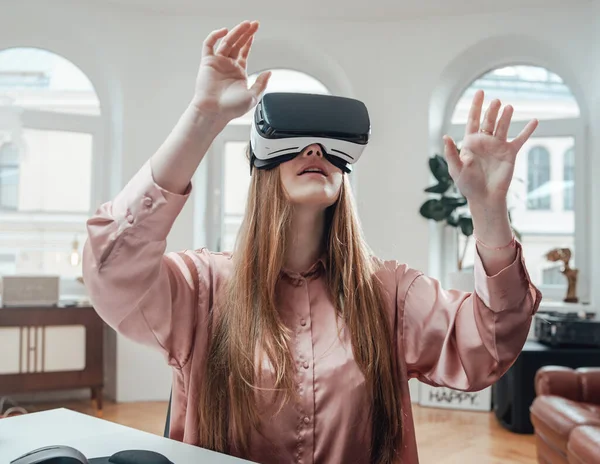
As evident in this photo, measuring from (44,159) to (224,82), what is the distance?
15.1ft

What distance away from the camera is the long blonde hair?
1.20m

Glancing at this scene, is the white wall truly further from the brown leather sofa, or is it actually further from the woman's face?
the woman's face

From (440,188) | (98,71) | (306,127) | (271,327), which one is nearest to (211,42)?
(306,127)

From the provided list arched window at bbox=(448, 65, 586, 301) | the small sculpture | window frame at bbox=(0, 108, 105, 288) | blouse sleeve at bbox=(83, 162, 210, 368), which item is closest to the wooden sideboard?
window frame at bbox=(0, 108, 105, 288)

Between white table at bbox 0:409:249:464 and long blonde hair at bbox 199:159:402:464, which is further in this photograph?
long blonde hair at bbox 199:159:402:464

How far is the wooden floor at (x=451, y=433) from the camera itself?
11.8 ft

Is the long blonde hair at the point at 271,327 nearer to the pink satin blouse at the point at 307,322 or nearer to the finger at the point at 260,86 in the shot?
the pink satin blouse at the point at 307,322

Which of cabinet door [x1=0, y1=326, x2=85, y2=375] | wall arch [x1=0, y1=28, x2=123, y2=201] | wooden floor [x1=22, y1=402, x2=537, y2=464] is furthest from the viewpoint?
wall arch [x1=0, y1=28, x2=123, y2=201]

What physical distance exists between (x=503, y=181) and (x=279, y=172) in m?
0.44

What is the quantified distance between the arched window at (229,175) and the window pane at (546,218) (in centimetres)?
185

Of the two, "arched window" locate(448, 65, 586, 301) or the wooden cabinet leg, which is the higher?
"arched window" locate(448, 65, 586, 301)

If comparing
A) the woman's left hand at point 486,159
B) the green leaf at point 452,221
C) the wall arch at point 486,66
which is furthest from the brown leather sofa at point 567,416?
the wall arch at point 486,66

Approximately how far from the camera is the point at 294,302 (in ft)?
4.30

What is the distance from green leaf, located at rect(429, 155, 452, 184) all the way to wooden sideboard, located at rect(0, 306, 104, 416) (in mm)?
2701
